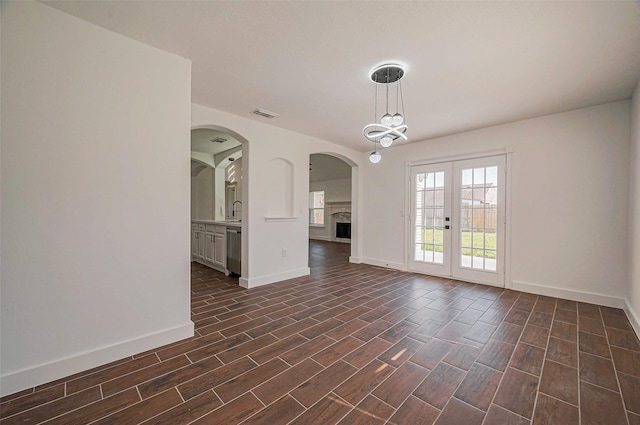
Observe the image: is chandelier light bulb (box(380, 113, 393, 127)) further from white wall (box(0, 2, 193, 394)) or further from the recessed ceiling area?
the recessed ceiling area

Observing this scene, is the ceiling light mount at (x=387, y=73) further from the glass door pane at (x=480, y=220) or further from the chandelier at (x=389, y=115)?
the glass door pane at (x=480, y=220)

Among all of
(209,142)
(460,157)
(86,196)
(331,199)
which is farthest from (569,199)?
(331,199)

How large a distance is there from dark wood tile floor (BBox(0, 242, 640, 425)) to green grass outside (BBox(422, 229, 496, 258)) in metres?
1.15

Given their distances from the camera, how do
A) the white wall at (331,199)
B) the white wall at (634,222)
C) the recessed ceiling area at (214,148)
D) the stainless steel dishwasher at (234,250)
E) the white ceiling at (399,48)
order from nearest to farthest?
the white ceiling at (399,48) < the white wall at (634,222) < the stainless steel dishwasher at (234,250) < the recessed ceiling area at (214,148) < the white wall at (331,199)

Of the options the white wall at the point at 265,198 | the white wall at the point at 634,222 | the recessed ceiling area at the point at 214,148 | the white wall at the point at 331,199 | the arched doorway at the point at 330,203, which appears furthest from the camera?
the white wall at the point at 331,199

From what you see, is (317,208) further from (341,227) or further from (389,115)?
(389,115)

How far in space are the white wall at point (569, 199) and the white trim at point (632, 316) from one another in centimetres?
19

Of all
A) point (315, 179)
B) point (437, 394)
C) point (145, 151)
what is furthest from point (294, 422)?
point (315, 179)

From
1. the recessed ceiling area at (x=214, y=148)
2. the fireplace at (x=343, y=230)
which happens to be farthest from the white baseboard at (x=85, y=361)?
the fireplace at (x=343, y=230)

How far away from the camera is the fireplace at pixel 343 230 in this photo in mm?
10000

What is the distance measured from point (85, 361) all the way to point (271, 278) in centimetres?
249

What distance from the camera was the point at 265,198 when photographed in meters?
4.20

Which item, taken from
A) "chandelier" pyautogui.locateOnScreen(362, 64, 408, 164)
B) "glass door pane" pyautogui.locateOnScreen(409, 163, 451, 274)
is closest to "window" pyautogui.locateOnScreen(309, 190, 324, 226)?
"glass door pane" pyautogui.locateOnScreen(409, 163, 451, 274)

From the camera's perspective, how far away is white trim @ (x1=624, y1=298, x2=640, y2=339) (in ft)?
8.26
